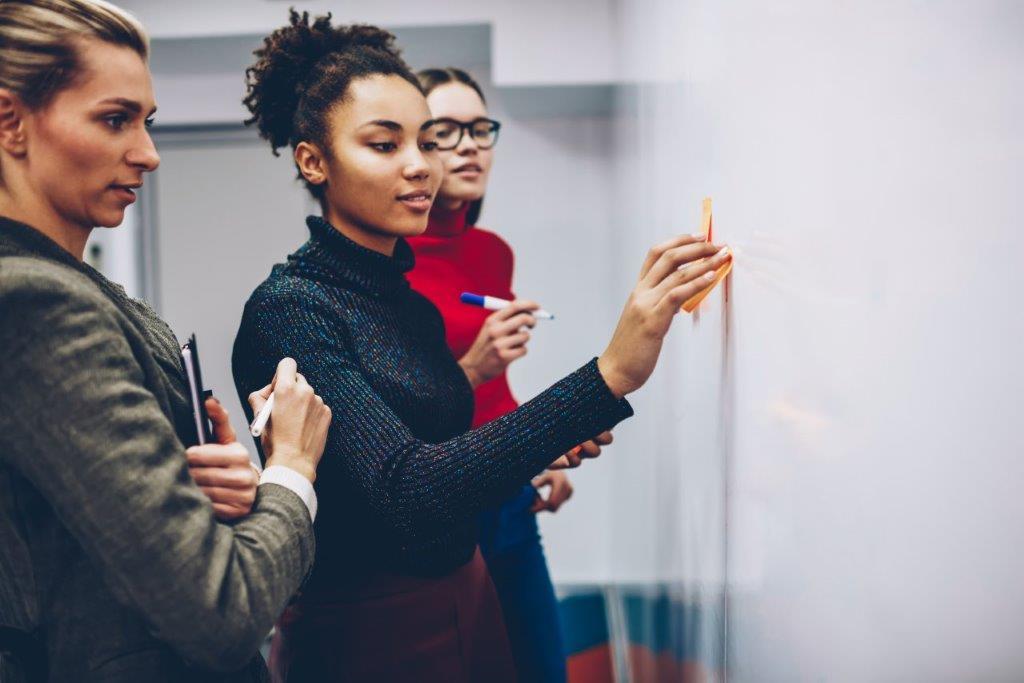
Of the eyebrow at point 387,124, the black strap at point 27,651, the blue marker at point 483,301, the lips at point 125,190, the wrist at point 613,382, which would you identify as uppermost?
the eyebrow at point 387,124

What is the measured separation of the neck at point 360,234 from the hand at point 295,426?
0.31 meters

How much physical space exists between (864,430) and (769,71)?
0.40 m

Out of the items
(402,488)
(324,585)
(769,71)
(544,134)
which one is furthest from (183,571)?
(544,134)

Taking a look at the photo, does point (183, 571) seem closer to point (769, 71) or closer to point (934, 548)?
point (934, 548)

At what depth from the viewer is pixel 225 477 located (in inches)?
31.3

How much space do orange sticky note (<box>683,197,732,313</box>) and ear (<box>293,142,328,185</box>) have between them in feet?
1.58

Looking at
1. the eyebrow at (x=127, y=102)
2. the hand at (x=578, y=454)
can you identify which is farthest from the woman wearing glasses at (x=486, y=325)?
the eyebrow at (x=127, y=102)

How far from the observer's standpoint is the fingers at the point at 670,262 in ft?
3.14

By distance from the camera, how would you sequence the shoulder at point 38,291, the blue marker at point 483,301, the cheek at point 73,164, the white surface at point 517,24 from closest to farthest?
the shoulder at point 38,291 → the cheek at point 73,164 → the blue marker at point 483,301 → the white surface at point 517,24

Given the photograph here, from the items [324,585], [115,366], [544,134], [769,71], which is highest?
[544,134]

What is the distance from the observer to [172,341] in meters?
0.94

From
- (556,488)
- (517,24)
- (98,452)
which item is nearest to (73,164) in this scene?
(98,452)

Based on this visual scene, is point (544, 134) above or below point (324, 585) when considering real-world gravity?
above

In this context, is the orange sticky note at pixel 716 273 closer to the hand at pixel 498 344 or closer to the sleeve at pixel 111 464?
the hand at pixel 498 344
